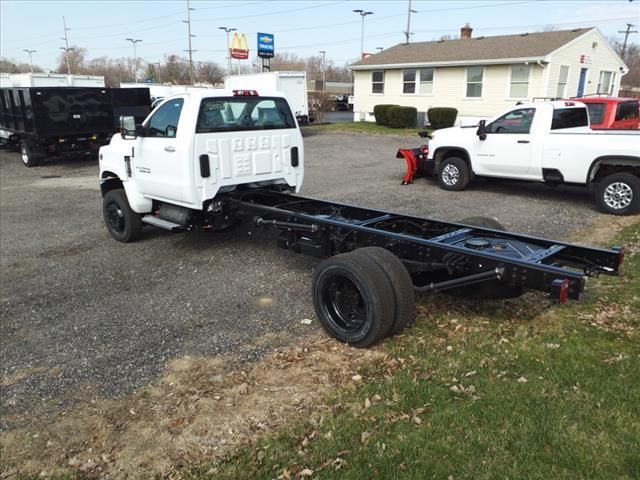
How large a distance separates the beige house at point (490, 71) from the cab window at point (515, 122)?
1510cm

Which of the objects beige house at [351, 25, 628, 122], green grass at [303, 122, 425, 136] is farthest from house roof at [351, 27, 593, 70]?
green grass at [303, 122, 425, 136]

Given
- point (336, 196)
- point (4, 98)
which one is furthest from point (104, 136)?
point (336, 196)

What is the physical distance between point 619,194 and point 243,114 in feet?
21.8

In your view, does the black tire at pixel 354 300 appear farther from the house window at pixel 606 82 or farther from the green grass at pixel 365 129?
the house window at pixel 606 82

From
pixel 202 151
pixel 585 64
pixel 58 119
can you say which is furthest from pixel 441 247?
pixel 585 64

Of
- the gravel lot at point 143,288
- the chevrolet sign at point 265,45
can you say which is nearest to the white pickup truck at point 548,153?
the gravel lot at point 143,288

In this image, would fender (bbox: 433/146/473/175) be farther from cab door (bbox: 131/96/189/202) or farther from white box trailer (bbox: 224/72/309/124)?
white box trailer (bbox: 224/72/309/124)

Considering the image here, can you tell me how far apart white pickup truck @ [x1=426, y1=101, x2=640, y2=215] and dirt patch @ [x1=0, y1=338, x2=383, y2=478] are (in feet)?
22.4

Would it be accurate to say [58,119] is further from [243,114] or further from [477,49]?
[477,49]

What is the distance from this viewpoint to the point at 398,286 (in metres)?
4.32

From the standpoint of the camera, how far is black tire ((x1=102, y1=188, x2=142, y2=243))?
787 cm

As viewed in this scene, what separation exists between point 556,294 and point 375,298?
1.33 meters

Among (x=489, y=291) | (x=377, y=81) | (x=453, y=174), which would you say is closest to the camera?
(x=489, y=291)

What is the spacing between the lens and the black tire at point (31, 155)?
1734cm
